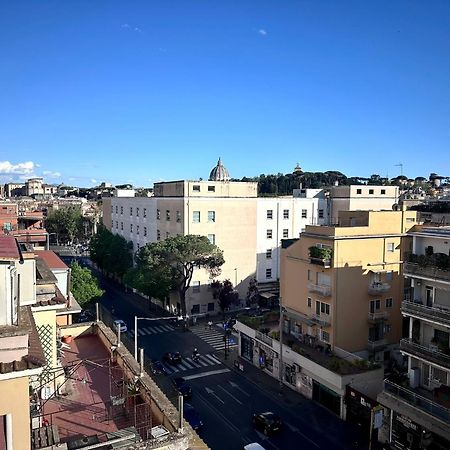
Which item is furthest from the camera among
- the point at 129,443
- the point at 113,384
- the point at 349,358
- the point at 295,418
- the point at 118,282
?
the point at 118,282

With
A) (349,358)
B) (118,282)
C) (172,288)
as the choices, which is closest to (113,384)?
(349,358)

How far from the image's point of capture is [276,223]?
60406 mm

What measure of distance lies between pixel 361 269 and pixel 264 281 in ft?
87.0

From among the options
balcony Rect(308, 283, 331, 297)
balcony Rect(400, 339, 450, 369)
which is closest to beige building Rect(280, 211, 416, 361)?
balcony Rect(308, 283, 331, 297)

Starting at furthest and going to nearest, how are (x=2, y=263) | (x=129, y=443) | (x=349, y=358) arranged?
1. (x=349, y=358)
2. (x=129, y=443)
3. (x=2, y=263)

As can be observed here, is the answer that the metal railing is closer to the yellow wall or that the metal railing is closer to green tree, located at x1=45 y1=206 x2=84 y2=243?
the yellow wall

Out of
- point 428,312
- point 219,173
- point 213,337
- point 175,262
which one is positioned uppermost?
point 219,173

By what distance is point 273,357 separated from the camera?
120 ft

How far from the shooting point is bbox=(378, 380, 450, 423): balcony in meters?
22.0

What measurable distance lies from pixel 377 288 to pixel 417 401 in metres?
11.4

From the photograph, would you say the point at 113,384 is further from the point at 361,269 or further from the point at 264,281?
the point at 264,281

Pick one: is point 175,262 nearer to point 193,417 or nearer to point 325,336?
point 325,336

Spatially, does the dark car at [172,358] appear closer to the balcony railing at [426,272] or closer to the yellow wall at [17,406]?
the balcony railing at [426,272]

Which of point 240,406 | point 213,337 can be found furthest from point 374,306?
point 213,337
